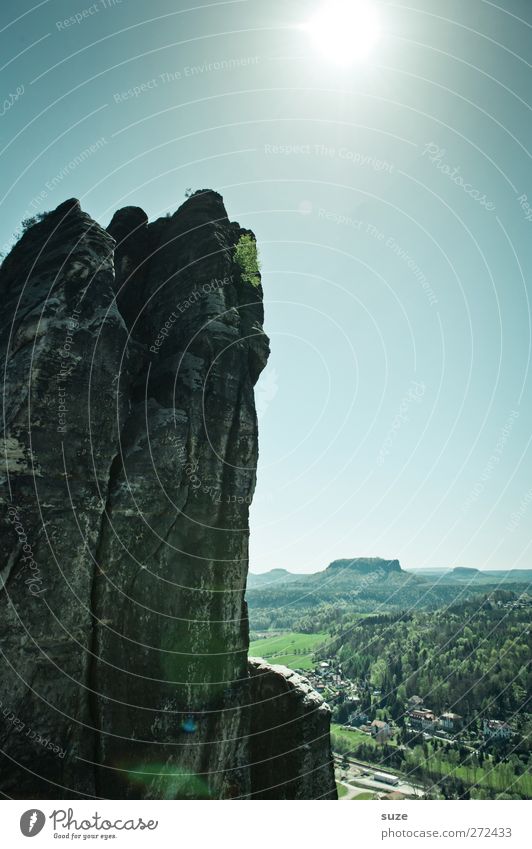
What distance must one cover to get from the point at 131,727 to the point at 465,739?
154607 millimetres

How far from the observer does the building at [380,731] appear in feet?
433

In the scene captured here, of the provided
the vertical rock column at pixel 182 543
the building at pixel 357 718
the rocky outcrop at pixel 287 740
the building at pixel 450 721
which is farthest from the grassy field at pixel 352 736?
the vertical rock column at pixel 182 543

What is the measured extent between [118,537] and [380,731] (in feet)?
502

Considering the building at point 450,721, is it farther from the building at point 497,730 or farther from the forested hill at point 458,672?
the building at point 497,730

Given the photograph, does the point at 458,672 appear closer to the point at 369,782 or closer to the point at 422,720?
the point at 422,720

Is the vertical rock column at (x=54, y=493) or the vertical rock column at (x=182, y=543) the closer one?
the vertical rock column at (x=54, y=493)

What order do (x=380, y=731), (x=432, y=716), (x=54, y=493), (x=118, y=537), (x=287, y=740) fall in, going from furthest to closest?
(x=432, y=716)
(x=380, y=731)
(x=287, y=740)
(x=118, y=537)
(x=54, y=493)

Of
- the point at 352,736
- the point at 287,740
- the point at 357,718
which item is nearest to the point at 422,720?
the point at 357,718

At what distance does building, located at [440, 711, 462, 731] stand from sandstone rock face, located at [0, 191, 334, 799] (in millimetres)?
146389

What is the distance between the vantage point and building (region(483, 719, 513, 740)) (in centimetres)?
13025

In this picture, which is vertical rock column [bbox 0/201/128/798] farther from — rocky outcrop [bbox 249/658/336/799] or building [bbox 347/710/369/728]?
building [bbox 347/710/369/728]

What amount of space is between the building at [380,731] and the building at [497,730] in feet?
93.7

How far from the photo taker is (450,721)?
5576 inches
